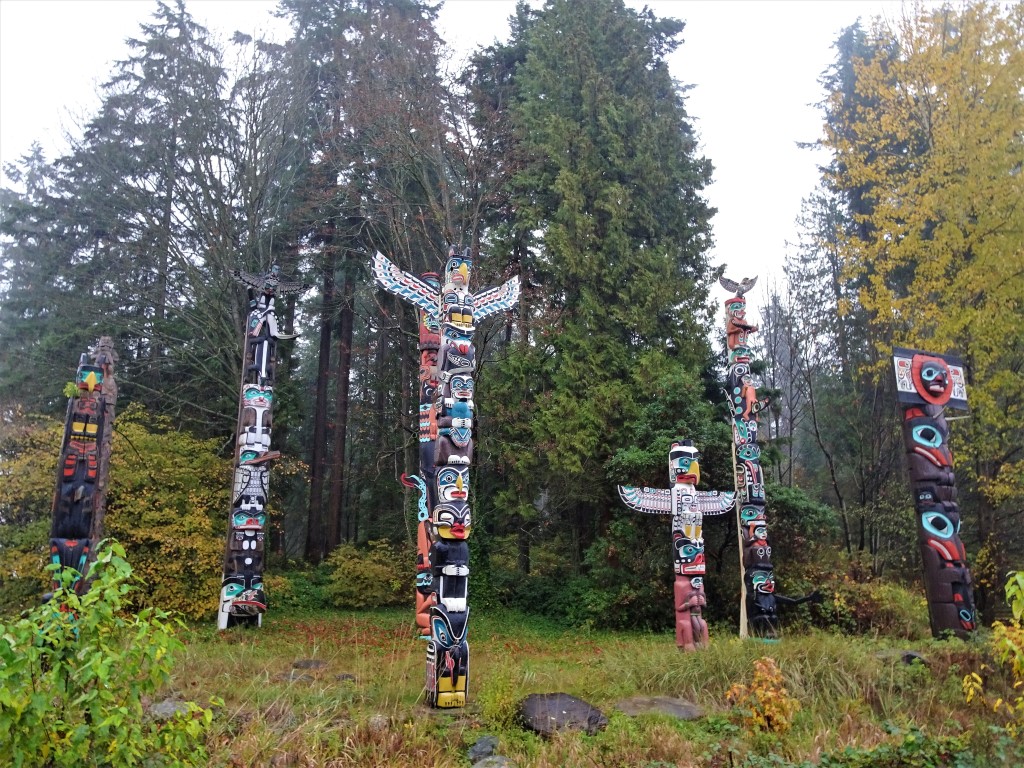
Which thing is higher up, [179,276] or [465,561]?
[179,276]

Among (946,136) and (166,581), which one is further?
(166,581)

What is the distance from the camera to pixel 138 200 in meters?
17.3

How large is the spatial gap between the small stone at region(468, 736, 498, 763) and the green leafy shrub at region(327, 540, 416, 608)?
11.6 m

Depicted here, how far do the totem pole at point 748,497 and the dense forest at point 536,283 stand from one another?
2.15 metres

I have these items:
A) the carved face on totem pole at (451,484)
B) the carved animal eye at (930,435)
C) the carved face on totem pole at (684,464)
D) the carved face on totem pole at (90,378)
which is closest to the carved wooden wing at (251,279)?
the carved face on totem pole at (90,378)

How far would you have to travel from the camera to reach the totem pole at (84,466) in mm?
9992

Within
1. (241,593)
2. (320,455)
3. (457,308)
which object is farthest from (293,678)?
(320,455)

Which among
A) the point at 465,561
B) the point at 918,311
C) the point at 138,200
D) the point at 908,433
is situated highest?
the point at 138,200

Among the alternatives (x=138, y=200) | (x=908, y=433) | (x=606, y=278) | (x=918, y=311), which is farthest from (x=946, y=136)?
(x=138, y=200)

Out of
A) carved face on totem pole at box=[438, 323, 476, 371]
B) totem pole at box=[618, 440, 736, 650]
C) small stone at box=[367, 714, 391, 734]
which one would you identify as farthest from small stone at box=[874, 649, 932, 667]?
carved face on totem pole at box=[438, 323, 476, 371]

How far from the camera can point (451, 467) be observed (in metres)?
8.14

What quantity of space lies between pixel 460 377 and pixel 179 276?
1345 cm

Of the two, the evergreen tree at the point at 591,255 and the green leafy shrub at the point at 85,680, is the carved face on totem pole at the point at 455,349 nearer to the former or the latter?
the green leafy shrub at the point at 85,680

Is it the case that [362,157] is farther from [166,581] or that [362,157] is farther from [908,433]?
[908,433]
